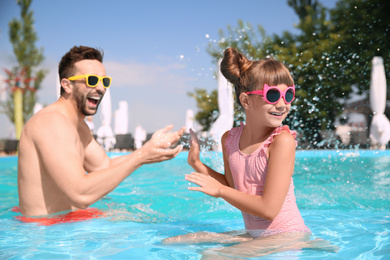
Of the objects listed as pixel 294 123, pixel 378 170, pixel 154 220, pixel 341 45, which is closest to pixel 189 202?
pixel 154 220

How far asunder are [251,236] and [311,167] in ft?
23.0

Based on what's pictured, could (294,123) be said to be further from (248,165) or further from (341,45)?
(248,165)

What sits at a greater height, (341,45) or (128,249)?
(341,45)

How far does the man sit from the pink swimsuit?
581 millimetres

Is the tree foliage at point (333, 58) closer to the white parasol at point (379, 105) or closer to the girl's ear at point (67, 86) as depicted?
the white parasol at point (379, 105)

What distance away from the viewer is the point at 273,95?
2318 mm

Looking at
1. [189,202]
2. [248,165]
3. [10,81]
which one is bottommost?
[189,202]

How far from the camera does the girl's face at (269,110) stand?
92.0 inches

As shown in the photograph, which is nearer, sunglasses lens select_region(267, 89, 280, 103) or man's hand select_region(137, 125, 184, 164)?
sunglasses lens select_region(267, 89, 280, 103)

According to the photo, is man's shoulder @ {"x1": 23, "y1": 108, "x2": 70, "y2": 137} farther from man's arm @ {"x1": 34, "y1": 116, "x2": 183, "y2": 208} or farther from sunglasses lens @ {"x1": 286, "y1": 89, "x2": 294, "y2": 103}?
sunglasses lens @ {"x1": 286, "y1": 89, "x2": 294, "y2": 103}

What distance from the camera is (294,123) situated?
1945cm

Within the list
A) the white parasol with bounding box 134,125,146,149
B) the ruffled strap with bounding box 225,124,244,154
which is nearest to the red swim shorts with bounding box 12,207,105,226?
the ruffled strap with bounding box 225,124,244,154

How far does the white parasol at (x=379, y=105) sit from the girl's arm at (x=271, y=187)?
1114cm

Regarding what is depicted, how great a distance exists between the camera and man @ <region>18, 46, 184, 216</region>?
2.75 m
